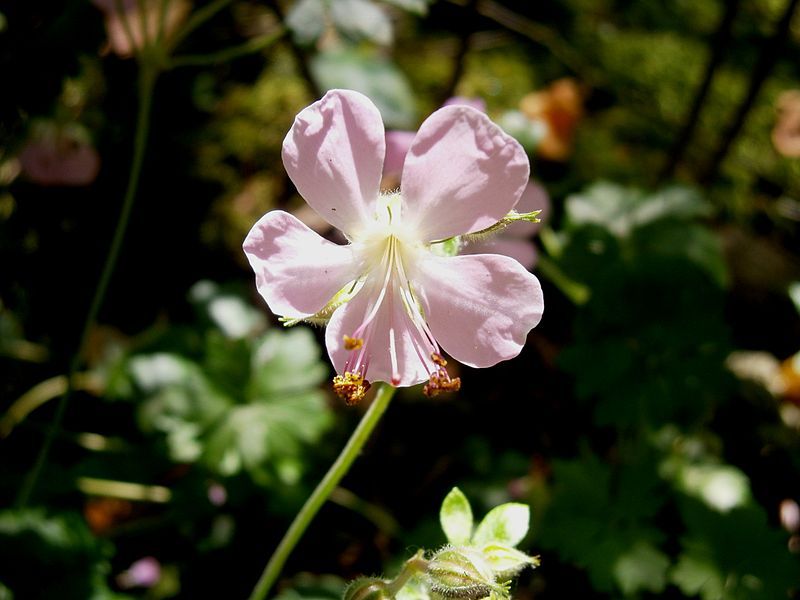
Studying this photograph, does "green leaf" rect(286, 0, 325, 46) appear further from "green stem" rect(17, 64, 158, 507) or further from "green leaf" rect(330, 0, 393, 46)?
"green stem" rect(17, 64, 158, 507)

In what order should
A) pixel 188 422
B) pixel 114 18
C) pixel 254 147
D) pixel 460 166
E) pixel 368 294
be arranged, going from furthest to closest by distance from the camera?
pixel 254 147 < pixel 114 18 < pixel 188 422 < pixel 368 294 < pixel 460 166

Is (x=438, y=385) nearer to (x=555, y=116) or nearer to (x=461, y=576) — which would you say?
(x=461, y=576)

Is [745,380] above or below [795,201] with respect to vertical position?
below

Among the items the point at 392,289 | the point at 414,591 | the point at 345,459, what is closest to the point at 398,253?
the point at 392,289

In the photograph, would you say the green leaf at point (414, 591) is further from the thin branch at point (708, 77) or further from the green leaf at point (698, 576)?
the thin branch at point (708, 77)

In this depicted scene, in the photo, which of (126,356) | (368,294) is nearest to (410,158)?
(368,294)

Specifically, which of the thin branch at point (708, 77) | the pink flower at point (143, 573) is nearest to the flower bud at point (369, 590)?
the pink flower at point (143, 573)

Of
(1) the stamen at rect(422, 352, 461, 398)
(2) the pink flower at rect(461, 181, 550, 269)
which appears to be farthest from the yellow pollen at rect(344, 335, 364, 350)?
(2) the pink flower at rect(461, 181, 550, 269)

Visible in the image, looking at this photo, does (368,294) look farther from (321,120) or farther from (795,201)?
(795,201)
